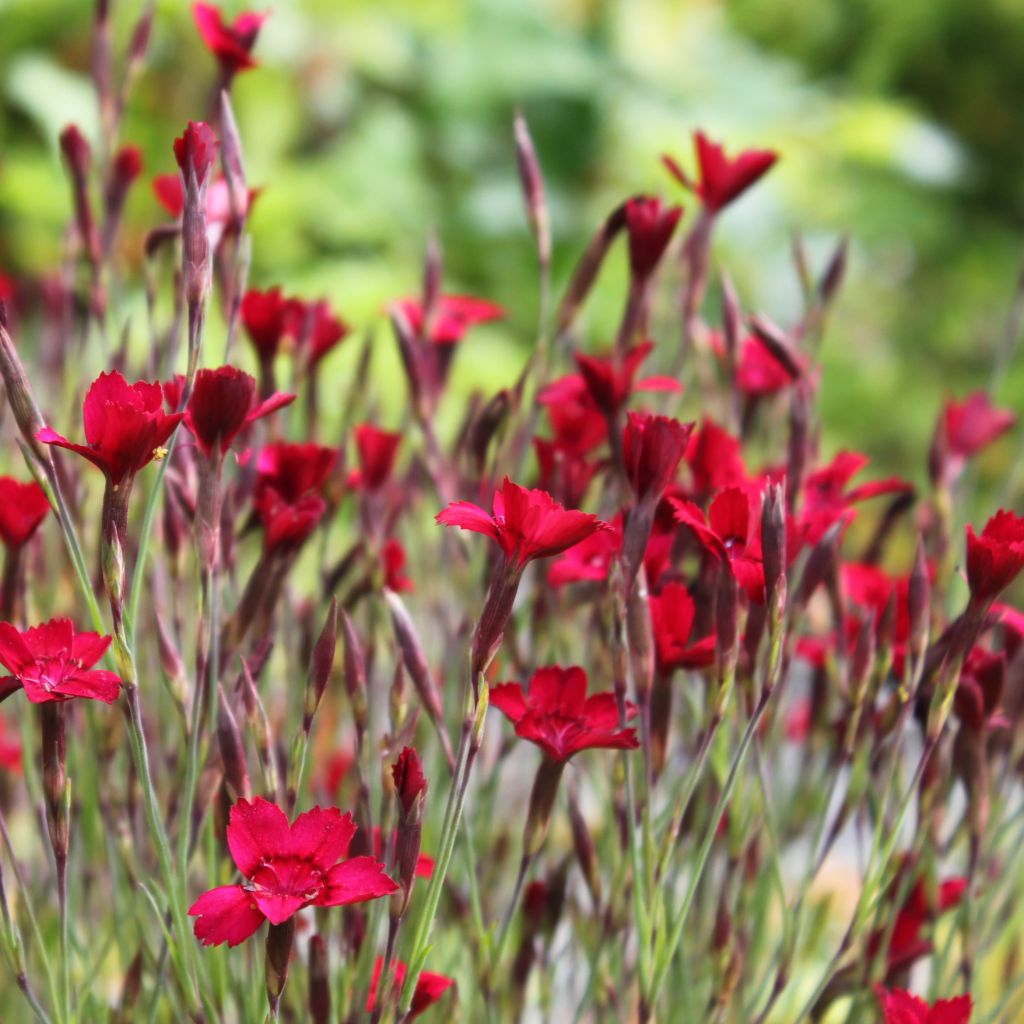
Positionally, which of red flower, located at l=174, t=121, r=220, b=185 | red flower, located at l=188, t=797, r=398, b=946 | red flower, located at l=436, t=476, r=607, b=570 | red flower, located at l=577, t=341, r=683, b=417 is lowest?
red flower, located at l=188, t=797, r=398, b=946

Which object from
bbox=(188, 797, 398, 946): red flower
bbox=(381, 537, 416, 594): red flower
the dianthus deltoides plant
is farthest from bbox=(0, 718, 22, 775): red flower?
bbox=(188, 797, 398, 946): red flower

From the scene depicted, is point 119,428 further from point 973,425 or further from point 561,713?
point 973,425

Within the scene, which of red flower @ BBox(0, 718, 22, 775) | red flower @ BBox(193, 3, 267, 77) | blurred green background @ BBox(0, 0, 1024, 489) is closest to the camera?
red flower @ BBox(193, 3, 267, 77)

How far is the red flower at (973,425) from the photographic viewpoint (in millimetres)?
675

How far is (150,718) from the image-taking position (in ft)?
2.15

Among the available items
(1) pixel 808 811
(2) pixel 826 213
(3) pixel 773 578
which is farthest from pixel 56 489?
(2) pixel 826 213

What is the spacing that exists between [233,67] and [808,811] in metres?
0.45

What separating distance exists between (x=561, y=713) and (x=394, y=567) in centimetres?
17

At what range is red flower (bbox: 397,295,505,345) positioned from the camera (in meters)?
0.67

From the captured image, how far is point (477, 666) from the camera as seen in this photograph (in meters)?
0.38

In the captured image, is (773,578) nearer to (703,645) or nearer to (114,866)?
(703,645)

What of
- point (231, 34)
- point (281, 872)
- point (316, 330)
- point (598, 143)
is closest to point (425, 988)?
point (281, 872)

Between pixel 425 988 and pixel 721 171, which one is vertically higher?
pixel 721 171

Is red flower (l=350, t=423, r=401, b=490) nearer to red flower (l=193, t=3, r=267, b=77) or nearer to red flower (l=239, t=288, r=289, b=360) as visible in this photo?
red flower (l=239, t=288, r=289, b=360)
